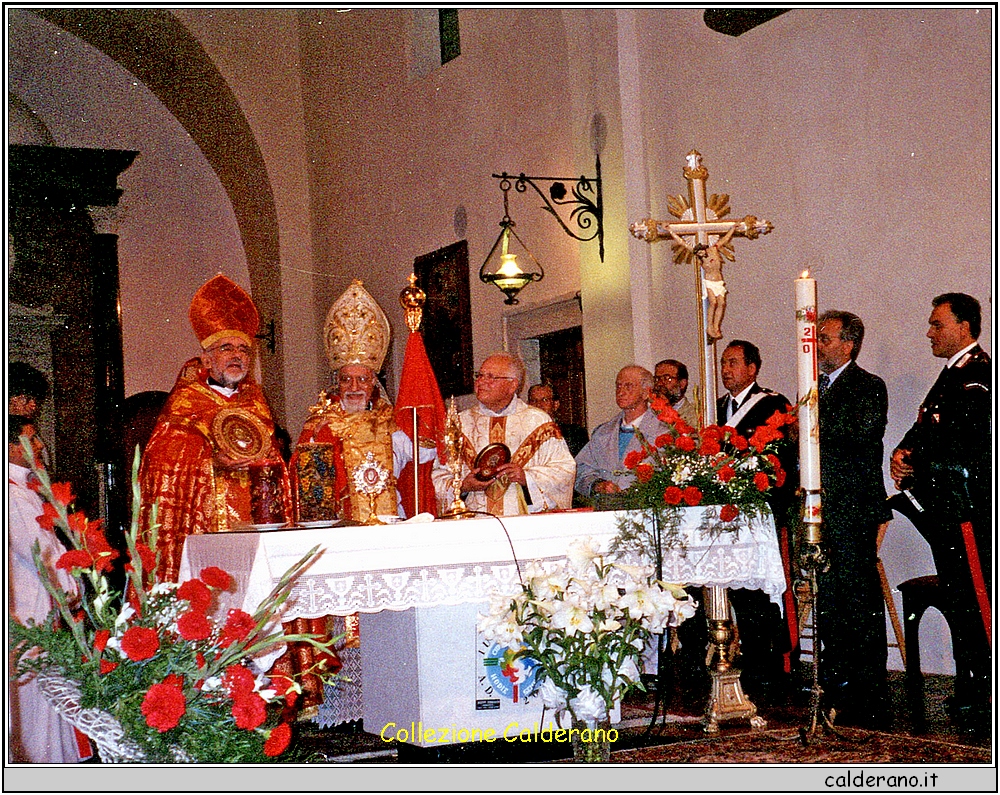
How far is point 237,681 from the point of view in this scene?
2.41 meters

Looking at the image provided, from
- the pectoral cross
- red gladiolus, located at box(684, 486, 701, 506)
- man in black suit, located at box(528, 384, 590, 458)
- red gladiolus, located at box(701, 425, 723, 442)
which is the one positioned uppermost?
the pectoral cross

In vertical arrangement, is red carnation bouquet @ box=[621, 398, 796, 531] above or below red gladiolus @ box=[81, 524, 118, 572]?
above

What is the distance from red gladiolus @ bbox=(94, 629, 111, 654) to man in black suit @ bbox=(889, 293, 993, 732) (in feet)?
13.2

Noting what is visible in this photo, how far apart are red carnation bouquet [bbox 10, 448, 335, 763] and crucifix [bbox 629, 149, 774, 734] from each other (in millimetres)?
3099

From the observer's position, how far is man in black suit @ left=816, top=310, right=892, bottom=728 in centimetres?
632

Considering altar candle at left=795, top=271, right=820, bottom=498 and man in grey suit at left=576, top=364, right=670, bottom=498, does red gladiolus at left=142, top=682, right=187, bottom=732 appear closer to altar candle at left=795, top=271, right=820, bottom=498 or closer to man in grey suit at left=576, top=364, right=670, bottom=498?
altar candle at left=795, top=271, right=820, bottom=498

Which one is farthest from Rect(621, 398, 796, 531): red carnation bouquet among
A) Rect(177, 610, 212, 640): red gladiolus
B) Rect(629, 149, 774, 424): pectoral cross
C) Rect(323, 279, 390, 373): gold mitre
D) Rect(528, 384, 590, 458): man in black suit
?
Rect(528, 384, 590, 458): man in black suit

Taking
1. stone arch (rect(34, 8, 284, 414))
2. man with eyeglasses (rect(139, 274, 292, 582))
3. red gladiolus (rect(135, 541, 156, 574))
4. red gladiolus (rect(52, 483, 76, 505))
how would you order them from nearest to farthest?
red gladiolus (rect(52, 483, 76, 505)), red gladiolus (rect(135, 541, 156, 574)), man with eyeglasses (rect(139, 274, 292, 582)), stone arch (rect(34, 8, 284, 414))

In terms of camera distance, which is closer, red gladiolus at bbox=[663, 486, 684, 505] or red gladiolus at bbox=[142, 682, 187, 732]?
red gladiolus at bbox=[142, 682, 187, 732]

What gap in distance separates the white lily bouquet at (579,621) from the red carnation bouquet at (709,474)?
1.39 m

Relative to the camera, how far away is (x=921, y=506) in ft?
19.7

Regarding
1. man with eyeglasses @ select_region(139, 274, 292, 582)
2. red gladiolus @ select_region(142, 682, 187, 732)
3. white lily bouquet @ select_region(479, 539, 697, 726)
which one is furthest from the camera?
man with eyeglasses @ select_region(139, 274, 292, 582)

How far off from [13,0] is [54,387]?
27.1 feet
